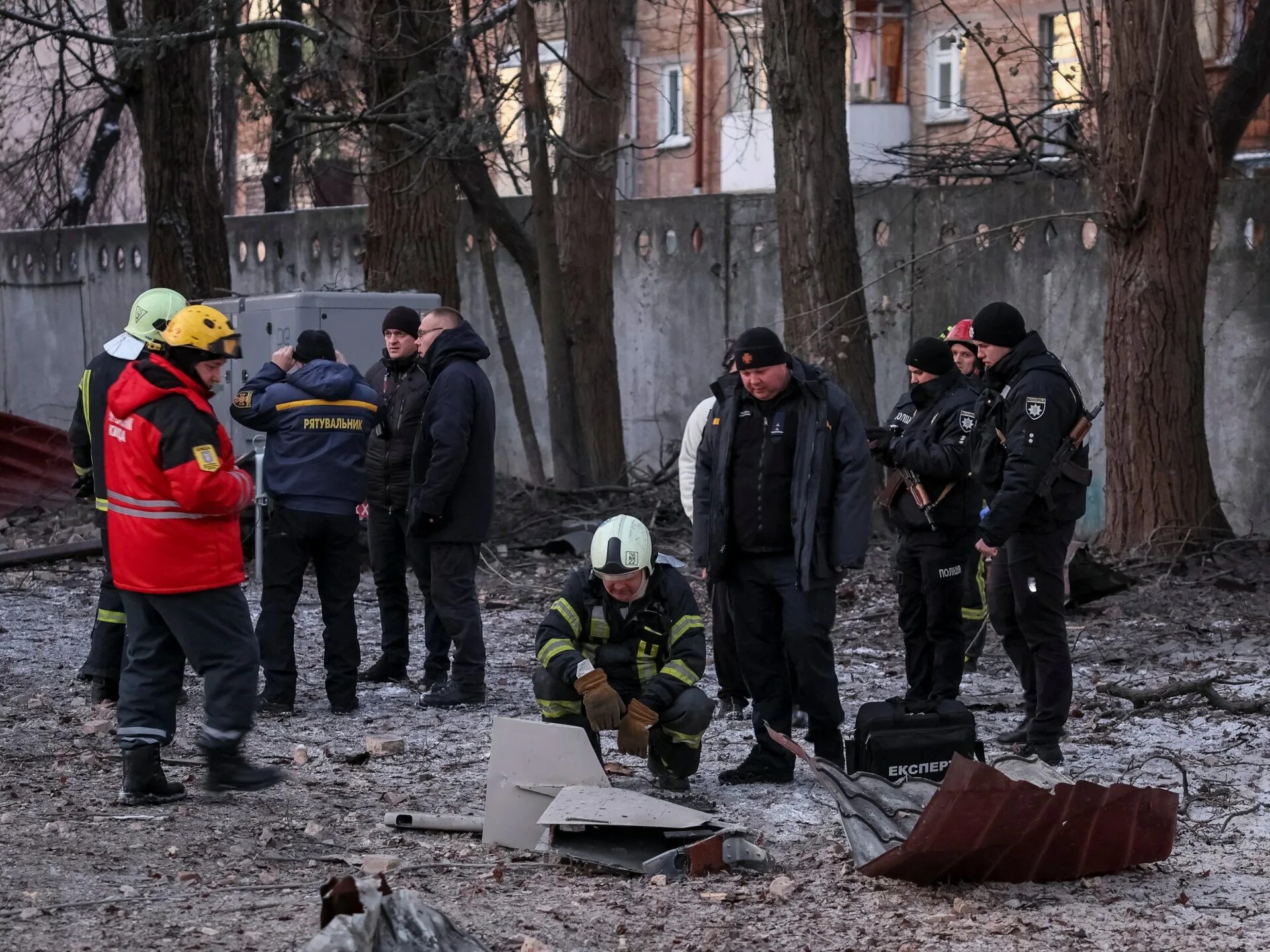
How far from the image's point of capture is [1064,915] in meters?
4.96

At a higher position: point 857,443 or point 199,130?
point 199,130

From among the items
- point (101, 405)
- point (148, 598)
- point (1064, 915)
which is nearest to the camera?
point (1064, 915)

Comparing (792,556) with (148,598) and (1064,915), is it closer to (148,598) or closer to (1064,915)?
(1064,915)

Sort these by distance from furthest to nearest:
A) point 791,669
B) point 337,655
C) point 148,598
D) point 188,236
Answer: point 188,236, point 337,655, point 791,669, point 148,598

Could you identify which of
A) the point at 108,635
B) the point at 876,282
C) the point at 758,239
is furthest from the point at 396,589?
the point at 758,239

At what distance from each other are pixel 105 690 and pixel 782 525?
144 inches

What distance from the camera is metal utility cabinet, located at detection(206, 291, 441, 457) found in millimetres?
12633

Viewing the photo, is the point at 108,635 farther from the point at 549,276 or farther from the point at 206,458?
the point at 549,276

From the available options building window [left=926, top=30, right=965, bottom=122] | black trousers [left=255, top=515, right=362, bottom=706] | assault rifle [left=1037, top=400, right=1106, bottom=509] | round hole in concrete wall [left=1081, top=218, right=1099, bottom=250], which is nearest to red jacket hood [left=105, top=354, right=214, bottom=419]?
black trousers [left=255, top=515, right=362, bottom=706]

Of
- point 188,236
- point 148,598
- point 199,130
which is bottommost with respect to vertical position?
point 148,598

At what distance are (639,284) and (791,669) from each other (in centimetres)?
966

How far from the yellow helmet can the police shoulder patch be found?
36cm

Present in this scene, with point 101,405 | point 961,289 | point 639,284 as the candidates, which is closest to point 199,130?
point 639,284

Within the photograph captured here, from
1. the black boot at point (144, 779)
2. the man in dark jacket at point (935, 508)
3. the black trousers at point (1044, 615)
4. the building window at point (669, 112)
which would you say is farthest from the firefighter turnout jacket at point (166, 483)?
the building window at point (669, 112)
